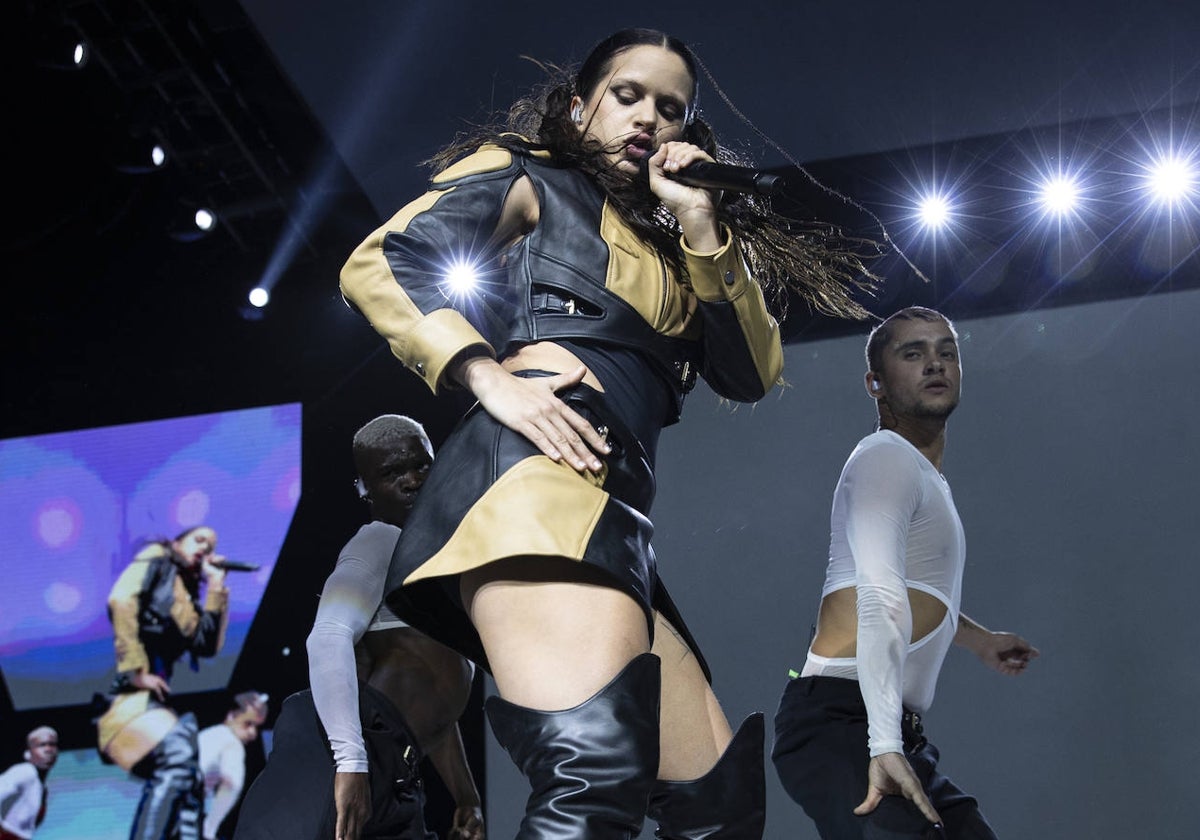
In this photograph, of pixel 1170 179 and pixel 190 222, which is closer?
pixel 1170 179

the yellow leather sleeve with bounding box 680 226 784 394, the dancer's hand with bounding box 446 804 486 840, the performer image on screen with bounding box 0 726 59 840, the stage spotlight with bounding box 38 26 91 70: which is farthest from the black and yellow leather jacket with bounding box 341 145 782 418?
the performer image on screen with bounding box 0 726 59 840

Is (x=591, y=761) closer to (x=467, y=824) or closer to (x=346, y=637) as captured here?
(x=346, y=637)

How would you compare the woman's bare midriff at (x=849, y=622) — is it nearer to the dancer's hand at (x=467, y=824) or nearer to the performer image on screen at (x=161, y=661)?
the dancer's hand at (x=467, y=824)

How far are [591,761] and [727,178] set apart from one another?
2.23 ft

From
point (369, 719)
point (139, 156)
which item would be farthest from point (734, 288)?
point (139, 156)

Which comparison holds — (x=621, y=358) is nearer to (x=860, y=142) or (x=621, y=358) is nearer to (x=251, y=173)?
(x=860, y=142)

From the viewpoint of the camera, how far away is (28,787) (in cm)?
530

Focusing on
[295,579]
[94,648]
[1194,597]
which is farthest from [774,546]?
[94,648]

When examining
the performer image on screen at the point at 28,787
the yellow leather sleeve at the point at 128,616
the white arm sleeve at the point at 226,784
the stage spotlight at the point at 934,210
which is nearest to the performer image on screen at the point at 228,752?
the white arm sleeve at the point at 226,784

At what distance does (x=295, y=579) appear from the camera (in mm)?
5305

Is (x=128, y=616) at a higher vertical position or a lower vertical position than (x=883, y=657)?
higher

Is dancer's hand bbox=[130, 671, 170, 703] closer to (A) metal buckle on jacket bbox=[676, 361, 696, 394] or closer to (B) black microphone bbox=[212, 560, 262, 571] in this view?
(B) black microphone bbox=[212, 560, 262, 571]

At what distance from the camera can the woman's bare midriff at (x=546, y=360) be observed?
1523 millimetres

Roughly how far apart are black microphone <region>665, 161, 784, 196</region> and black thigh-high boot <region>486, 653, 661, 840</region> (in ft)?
1.82
